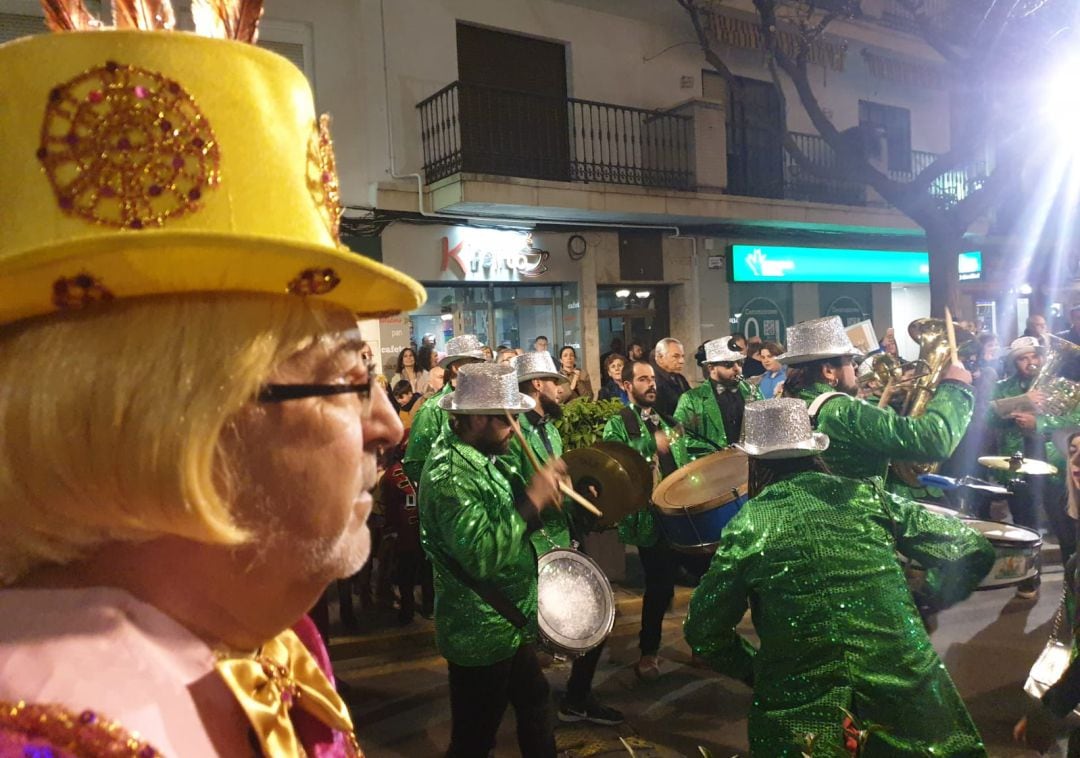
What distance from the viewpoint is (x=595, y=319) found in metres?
13.7

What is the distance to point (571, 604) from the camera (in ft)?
13.4

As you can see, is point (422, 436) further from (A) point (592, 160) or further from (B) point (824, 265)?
(B) point (824, 265)

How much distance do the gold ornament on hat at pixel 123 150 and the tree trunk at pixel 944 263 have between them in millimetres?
13687

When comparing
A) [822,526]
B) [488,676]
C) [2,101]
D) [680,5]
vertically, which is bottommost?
[488,676]

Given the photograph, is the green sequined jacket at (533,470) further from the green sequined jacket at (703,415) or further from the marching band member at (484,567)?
the green sequined jacket at (703,415)

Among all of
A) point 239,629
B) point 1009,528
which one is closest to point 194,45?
point 239,629

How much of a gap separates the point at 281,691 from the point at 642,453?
4.45 meters

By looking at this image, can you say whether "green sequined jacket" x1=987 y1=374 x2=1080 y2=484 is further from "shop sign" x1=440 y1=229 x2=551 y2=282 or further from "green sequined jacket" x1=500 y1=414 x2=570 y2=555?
"shop sign" x1=440 y1=229 x2=551 y2=282

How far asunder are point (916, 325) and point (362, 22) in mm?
9386

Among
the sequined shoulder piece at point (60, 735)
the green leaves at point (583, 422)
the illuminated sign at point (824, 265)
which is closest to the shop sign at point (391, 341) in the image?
the green leaves at point (583, 422)

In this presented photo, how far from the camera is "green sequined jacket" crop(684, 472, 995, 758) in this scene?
8.08 ft

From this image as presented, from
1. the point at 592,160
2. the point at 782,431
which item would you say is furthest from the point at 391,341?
the point at 782,431

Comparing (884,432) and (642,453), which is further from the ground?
(884,432)

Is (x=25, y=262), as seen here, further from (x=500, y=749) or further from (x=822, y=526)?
(x=500, y=749)
